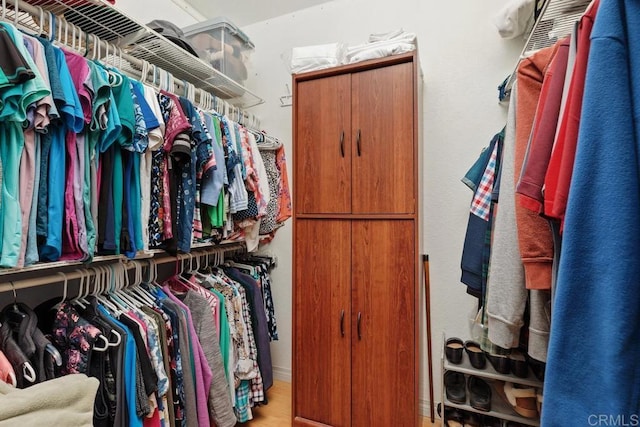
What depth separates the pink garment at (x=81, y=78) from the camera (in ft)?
3.66

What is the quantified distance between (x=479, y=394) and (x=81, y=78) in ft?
7.31

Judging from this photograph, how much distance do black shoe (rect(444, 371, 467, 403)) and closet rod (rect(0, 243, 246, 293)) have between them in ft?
5.02

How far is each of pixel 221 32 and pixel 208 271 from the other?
156cm

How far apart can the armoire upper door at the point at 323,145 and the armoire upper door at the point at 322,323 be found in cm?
13

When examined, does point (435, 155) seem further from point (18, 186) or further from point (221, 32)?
point (18, 186)

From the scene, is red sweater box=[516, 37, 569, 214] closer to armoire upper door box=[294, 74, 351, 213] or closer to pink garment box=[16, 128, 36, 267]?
armoire upper door box=[294, 74, 351, 213]

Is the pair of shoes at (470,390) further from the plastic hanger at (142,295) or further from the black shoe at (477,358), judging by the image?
the plastic hanger at (142,295)

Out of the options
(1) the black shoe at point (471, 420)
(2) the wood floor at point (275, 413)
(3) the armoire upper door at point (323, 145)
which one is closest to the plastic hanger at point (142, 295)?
(3) the armoire upper door at point (323, 145)

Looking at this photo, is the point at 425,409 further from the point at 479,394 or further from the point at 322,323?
the point at 322,323

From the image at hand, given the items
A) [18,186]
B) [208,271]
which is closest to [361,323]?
[208,271]

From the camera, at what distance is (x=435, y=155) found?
1.99m

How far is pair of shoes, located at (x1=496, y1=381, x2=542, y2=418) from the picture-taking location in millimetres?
1410

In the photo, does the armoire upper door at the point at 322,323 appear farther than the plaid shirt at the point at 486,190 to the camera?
Yes

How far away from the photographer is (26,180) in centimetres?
100
